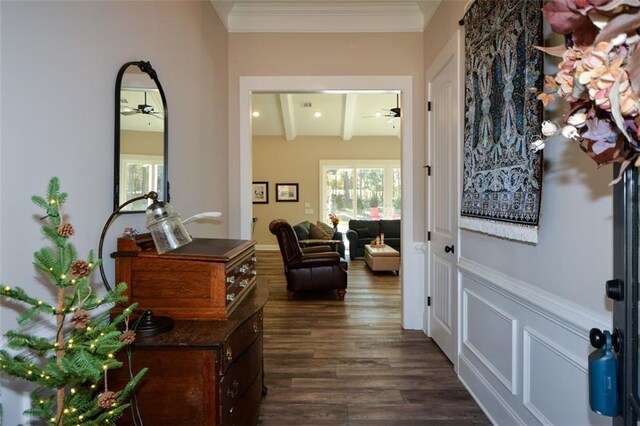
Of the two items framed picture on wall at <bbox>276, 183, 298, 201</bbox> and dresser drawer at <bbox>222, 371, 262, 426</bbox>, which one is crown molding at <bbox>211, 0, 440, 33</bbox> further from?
framed picture on wall at <bbox>276, 183, 298, 201</bbox>

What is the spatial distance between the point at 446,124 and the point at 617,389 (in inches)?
99.1

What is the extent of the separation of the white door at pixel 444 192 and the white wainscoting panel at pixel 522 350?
12.5 inches

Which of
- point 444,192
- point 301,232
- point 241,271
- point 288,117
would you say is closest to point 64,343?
point 241,271

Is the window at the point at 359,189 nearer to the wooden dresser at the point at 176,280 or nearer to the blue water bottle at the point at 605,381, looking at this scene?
the wooden dresser at the point at 176,280

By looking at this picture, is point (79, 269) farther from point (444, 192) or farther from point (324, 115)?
point (324, 115)

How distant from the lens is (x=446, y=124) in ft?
9.97

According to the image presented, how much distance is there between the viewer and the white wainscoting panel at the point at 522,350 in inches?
58.8

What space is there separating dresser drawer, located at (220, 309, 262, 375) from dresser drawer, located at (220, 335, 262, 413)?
3 centimetres

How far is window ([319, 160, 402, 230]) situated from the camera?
10.5m

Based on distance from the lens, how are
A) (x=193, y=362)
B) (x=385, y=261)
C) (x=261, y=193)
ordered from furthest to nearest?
(x=261, y=193)
(x=385, y=261)
(x=193, y=362)

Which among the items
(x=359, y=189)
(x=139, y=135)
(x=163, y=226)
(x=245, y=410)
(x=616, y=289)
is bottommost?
(x=245, y=410)

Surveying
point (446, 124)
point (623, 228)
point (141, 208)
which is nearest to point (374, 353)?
point (446, 124)

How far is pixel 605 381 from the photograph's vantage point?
32.9 inches

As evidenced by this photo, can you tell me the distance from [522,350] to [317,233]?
6.54m
